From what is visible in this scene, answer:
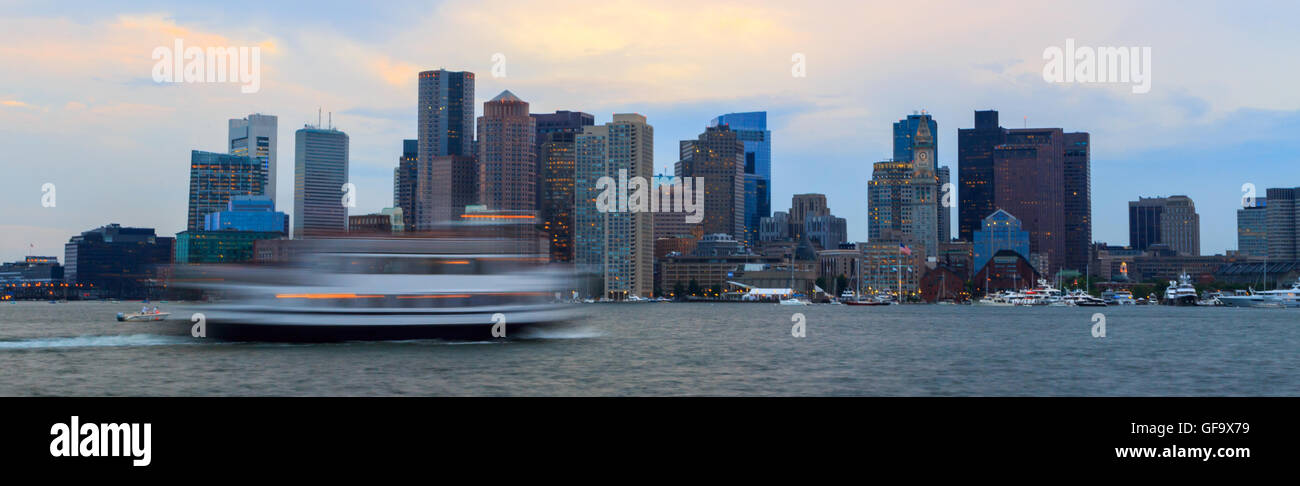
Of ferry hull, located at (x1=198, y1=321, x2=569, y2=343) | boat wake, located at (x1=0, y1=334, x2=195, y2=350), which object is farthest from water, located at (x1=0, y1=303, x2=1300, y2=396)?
ferry hull, located at (x1=198, y1=321, x2=569, y2=343)

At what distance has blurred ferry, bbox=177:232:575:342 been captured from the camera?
162 feet

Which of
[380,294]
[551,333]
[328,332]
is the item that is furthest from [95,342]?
[551,333]

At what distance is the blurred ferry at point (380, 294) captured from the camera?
1946 inches

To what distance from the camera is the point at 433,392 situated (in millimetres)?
31391

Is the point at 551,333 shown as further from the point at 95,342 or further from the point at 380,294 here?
the point at 95,342

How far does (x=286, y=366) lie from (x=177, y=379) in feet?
15.9

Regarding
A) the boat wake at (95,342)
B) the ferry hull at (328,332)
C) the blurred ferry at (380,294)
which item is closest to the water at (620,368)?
the boat wake at (95,342)

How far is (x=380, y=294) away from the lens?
167ft

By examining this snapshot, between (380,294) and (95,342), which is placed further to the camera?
(95,342)

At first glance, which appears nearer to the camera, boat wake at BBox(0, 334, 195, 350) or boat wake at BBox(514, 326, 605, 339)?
boat wake at BBox(0, 334, 195, 350)

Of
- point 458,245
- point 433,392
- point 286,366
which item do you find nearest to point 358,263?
point 458,245

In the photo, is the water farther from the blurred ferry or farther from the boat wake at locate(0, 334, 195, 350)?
the blurred ferry
